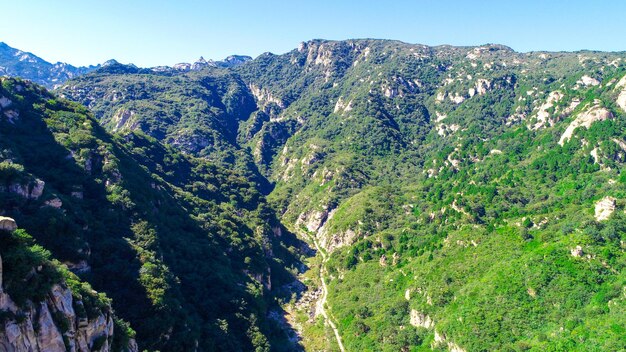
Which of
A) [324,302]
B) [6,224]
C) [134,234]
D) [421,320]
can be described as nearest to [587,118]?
[421,320]

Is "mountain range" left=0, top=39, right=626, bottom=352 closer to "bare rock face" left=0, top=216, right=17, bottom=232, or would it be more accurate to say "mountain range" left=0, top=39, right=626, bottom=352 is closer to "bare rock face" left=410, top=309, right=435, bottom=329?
"bare rock face" left=410, top=309, right=435, bottom=329

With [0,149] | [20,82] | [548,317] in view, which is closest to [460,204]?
[548,317]

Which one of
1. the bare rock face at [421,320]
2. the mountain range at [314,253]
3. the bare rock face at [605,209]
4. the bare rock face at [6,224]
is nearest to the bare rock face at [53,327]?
the mountain range at [314,253]

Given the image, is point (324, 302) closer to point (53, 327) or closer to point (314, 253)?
point (314, 253)

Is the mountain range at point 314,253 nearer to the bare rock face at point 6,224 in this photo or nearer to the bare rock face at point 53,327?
the bare rock face at point 53,327

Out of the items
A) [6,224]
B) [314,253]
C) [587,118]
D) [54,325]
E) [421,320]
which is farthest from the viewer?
[314,253]

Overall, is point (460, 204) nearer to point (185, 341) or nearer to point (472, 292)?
point (472, 292)

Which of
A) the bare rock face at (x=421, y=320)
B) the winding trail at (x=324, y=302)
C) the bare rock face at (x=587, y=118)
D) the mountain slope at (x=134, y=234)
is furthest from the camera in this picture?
the bare rock face at (x=587, y=118)

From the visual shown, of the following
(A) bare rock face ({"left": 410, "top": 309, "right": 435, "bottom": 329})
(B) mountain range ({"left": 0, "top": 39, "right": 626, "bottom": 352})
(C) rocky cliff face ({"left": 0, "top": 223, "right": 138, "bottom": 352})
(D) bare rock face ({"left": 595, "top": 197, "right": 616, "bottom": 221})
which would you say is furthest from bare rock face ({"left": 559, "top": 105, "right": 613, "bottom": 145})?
(C) rocky cliff face ({"left": 0, "top": 223, "right": 138, "bottom": 352})
